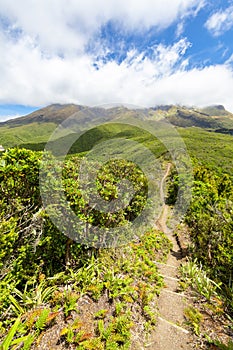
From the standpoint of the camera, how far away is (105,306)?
4691 mm

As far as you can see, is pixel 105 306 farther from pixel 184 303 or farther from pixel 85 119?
pixel 85 119

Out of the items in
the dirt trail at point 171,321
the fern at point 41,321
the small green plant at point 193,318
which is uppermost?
the fern at point 41,321

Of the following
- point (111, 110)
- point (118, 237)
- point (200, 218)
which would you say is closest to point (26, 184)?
point (118, 237)

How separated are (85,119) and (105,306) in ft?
23.4

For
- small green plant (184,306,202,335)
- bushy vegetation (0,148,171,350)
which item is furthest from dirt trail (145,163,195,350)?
bushy vegetation (0,148,171,350)

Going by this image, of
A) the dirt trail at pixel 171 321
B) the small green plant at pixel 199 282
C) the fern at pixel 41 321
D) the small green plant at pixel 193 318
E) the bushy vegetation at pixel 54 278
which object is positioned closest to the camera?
the fern at pixel 41 321

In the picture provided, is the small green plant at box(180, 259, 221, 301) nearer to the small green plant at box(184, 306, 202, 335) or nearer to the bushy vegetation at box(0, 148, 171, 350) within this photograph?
the small green plant at box(184, 306, 202, 335)

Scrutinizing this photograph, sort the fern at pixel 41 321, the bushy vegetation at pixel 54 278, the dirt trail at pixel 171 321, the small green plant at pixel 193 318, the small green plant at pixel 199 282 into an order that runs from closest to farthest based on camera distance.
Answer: the fern at pixel 41 321 < the bushy vegetation at pixel 54 278 < the dirt trail at pixel 171 321 < the small green plant at pixel 193 318 < the small green plant at pixel 199 282

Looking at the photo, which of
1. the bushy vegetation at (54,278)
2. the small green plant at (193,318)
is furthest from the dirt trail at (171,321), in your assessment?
the bushy vegetation at (54,278)

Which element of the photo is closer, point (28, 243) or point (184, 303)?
point (28, 243)

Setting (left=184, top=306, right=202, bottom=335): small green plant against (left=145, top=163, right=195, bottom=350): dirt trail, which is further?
(left=184, top=306, right=202, bottom=335): small green plant

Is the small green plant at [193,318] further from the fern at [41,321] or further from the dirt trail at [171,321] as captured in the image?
the fern at [41,321]

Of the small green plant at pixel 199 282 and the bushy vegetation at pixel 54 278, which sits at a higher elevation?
the bushy vegetation at pixel 54 278

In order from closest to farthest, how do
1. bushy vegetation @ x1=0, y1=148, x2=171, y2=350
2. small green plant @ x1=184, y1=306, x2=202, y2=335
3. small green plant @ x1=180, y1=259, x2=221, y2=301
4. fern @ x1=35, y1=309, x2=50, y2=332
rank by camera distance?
1. fern @ x1=35, y1=309, x2=50, y2=332
2. bushy vegetation @ x1=0, y1=148, x2=171, y2=350
3. small green plant @ x1=184, y1=306, x2=202, y2=335
4. small green plant @ x1=180, y1=259, x2=221, y2=301
